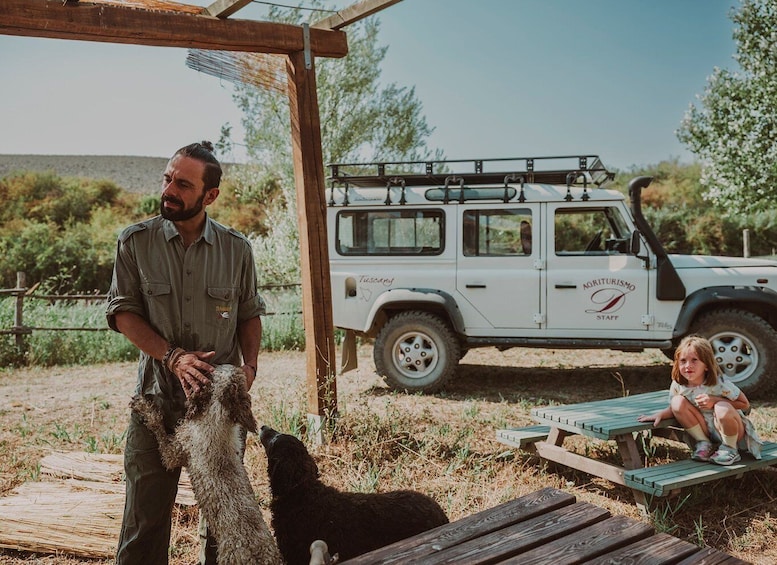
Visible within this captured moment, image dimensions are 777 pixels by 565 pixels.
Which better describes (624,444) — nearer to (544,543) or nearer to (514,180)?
(544,543)

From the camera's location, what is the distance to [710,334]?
Answer: 657 centimetres

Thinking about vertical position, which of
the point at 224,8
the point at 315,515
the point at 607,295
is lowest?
the point at 315,515

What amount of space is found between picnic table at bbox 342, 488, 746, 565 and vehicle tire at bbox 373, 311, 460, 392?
4.90 meters

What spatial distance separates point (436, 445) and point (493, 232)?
3.18m

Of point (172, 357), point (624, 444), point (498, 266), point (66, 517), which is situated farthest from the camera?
point (498, 266)

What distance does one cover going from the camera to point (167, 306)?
2344 mm

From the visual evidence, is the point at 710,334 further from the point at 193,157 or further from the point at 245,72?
the point at 193,157

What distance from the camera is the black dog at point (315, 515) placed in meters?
2.51

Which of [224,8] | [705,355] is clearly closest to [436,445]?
[705,355]

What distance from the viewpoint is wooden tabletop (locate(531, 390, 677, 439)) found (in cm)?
410

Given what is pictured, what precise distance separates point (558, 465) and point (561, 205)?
3276mm

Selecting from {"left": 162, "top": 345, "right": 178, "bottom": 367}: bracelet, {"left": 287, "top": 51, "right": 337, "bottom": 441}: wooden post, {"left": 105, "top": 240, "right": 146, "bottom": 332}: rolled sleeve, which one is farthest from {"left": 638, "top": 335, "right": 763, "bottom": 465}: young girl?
{"left": 105, "top": 240, "right": 146, "bottom": 332}: rolled sleeve

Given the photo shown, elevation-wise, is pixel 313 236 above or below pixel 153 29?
below

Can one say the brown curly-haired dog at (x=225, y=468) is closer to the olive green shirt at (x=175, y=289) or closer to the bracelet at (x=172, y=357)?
the bracelet at (x=172, y=357)
